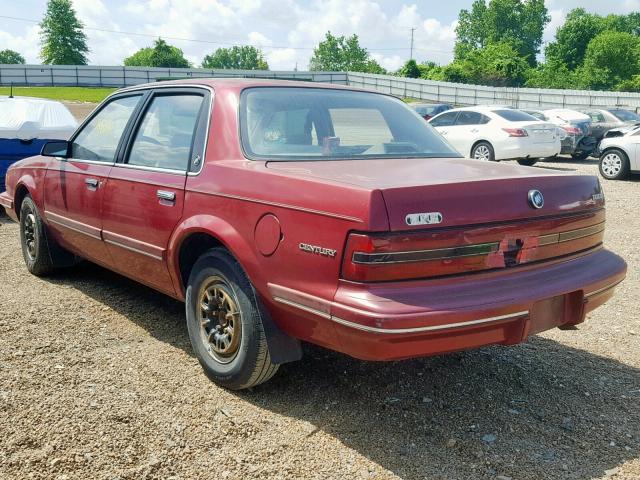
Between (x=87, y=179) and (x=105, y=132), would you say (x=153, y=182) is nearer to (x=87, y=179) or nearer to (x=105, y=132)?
(x=87, y=179)

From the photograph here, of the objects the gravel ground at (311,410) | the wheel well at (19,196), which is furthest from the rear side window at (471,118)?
the wheel well at (19,196)

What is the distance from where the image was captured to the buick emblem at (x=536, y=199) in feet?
10.0

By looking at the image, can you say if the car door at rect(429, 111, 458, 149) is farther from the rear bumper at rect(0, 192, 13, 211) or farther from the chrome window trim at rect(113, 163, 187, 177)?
the chrome window trim at rect(113, 163, 187, 177)

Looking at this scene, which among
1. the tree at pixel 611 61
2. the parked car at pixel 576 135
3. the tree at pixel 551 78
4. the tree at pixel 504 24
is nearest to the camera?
the parked car at pixel 576 135

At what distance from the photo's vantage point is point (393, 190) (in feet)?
8.97

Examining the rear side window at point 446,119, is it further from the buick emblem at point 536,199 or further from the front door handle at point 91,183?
the buick emblem at point 536,199

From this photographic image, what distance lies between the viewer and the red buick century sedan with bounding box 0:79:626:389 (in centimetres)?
275

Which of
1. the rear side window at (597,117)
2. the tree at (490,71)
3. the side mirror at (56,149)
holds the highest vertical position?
the tree at (490,71)

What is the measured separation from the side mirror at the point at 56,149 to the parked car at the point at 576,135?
48.2ft

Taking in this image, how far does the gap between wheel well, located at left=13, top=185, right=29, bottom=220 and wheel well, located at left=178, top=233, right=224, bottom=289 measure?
2738 mm

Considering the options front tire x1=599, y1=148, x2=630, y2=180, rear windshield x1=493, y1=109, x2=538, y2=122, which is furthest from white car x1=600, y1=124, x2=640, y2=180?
rear windshield x1=493, y1=109, x2=538, y2=122

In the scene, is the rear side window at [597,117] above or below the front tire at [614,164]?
above

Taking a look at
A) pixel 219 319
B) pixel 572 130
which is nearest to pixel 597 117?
pixel 572 130

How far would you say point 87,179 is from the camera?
4617 millimetres
